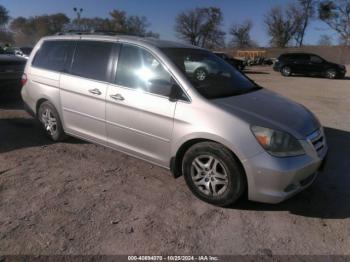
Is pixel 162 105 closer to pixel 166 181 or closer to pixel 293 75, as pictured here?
pixel 166 181

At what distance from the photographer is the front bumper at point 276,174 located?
3043 millimetres

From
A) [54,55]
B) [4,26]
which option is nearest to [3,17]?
[4,26]

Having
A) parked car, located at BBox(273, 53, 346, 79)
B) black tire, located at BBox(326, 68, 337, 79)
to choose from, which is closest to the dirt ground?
black tire, located at BBox(326, 68, 337, 79)

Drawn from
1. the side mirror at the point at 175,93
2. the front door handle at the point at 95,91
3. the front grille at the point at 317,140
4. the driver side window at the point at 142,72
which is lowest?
the front grille at the point at 317,140

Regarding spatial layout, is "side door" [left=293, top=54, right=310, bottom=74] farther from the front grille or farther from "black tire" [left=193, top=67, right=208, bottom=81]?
the front grille

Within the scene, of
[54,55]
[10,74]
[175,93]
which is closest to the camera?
[175,93]

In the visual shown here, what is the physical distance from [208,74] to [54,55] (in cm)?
256

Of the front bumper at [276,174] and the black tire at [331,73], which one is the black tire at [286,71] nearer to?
the black tire at [331,73]

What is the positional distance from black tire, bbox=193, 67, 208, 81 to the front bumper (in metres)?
1.27

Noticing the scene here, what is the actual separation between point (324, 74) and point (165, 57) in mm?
20767

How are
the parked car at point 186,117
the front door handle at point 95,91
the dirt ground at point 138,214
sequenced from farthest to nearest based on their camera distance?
the front door handle at point 95,91 → the parked car at point 186,117 → the dirt ground at point 138,214

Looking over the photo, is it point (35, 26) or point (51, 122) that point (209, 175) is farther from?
point (35, 26)

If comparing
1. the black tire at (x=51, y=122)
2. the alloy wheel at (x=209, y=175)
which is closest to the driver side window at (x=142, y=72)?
the alloy wheel at (x=209, y=175)

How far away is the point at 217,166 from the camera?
3350mm
